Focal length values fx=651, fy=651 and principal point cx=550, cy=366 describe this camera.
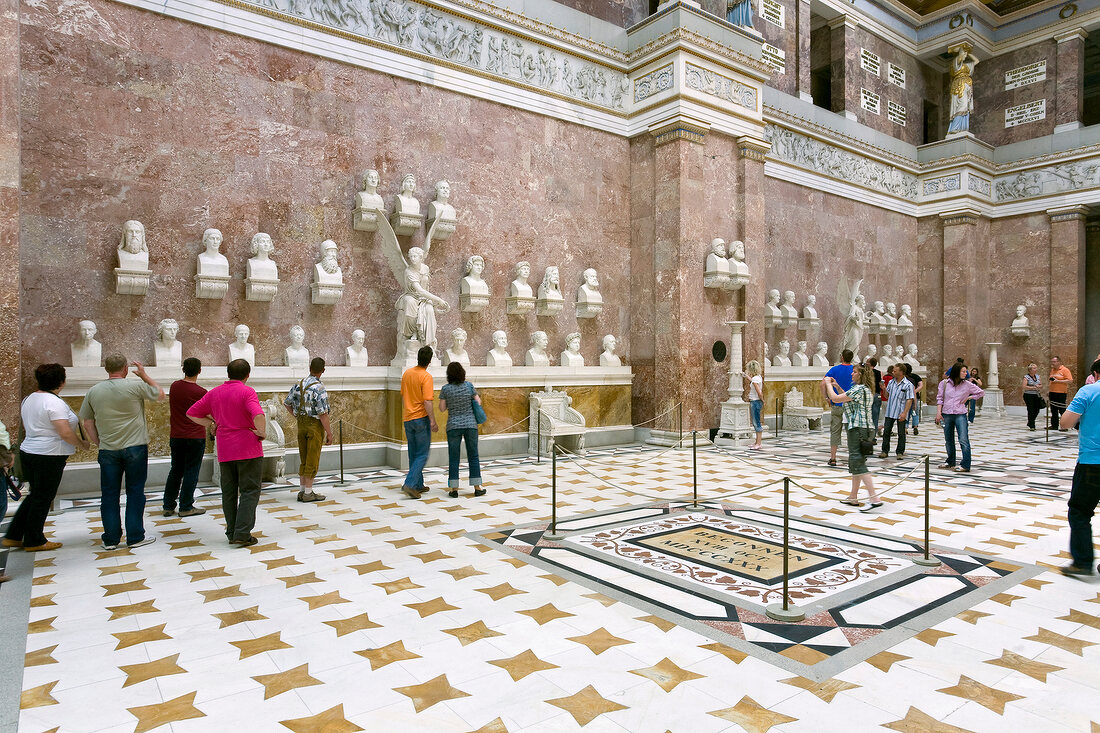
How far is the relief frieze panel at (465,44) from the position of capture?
9820 millimetres

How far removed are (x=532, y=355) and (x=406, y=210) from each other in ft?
10.7

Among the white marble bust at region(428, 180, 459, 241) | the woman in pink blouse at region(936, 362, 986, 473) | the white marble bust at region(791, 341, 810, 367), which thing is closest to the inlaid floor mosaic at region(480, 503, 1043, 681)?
the woman in pink blouse at region(936, 362, 986, 473)

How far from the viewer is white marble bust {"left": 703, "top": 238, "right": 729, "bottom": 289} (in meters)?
12.6

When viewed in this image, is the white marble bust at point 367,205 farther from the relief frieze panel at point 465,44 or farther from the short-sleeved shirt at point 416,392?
the short-sleeved shirt at point 416,392

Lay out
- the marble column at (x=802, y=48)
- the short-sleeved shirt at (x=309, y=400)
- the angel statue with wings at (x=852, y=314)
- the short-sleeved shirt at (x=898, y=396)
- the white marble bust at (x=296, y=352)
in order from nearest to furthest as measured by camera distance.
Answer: the short-sleeved shirt at (x=309, y=400), the white marble bust at (x=296, y=352), the short-sleeved shirt at (x=898, y=396), the angel statue with wings at (x=852, y=314), the marble column at (x=802, y=48)

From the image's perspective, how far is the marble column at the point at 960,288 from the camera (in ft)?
64.9

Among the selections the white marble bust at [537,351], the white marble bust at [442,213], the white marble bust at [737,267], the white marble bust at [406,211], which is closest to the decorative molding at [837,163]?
the white marble bust at [737,267]

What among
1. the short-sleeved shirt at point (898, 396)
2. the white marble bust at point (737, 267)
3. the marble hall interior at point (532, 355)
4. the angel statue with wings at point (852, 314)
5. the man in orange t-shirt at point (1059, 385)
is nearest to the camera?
the marble hall interior at point (532, 355)

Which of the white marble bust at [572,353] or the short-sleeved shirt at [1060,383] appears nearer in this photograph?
the white marble bust at [572,353]

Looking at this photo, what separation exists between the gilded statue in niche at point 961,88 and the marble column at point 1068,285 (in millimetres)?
3787

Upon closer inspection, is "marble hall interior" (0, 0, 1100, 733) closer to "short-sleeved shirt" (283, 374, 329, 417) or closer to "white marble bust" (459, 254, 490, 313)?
"white marble bust" (459, 254, 490, 313)

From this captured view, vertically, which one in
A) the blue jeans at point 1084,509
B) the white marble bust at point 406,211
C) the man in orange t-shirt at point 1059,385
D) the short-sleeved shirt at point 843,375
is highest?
the white marble bust at point 406,211

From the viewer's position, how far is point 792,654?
3.64m

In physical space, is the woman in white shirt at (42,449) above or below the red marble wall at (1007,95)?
below
